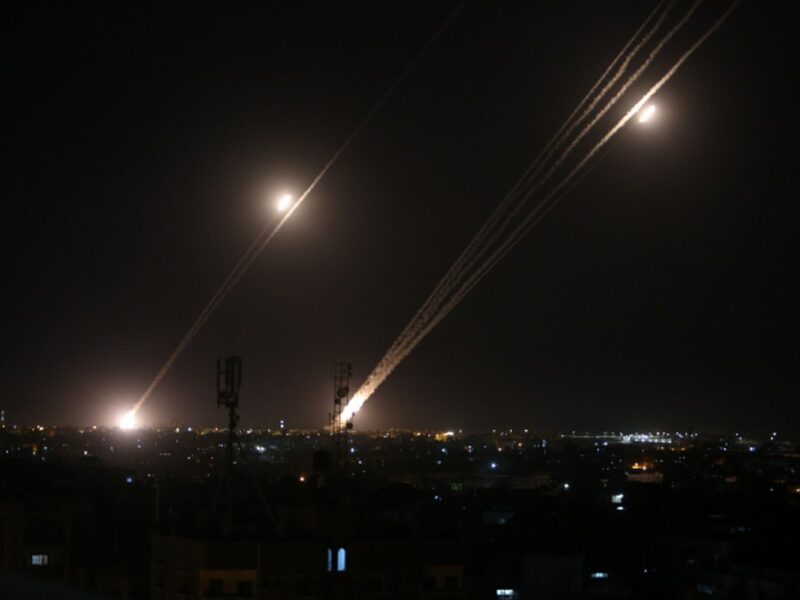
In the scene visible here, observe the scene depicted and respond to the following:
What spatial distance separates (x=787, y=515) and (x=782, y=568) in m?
11.9

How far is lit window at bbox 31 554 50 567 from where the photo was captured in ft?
64.2

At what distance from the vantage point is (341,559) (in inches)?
584

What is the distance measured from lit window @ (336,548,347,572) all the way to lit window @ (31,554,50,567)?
666cm

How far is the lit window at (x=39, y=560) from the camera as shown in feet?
64.2

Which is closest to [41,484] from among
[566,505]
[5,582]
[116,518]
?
[116,518]

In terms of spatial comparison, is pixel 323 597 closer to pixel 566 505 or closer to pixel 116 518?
pixel 116 518

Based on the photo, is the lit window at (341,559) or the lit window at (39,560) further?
the lit window at (39,560)

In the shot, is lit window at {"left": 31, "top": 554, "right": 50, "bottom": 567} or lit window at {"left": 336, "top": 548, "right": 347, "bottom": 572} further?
lit window at {"left": 31, "top": 554, "right": 50, "bottom": 567}

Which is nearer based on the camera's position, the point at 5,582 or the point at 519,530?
the point at 5,582

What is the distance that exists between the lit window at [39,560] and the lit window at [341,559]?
666 cm

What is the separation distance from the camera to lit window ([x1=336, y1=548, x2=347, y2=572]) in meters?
14.8

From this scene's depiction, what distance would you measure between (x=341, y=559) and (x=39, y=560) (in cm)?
678

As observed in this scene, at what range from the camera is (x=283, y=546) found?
46.2 feet

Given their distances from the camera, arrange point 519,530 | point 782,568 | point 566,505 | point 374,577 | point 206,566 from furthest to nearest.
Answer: point 566,505 → point 519,530 → point 782,568 → point 374,577 → point 206,566
